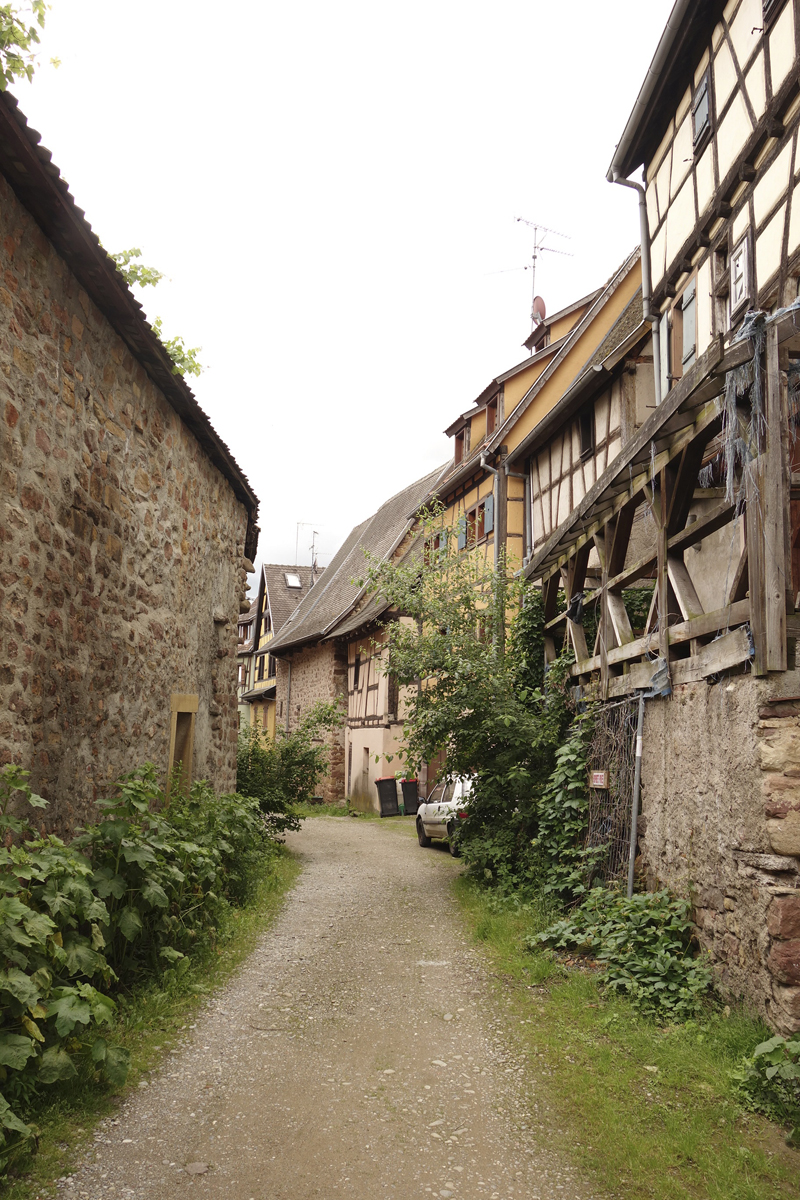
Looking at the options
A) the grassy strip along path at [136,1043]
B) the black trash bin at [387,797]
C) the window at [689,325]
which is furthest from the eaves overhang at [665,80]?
the black trash bin at [387,797]

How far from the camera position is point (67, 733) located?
5309 mm

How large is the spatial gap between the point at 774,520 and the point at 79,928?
4.11 metres

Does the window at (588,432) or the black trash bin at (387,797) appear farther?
the black trash bin at (387,797)

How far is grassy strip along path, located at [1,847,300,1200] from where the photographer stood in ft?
10.6

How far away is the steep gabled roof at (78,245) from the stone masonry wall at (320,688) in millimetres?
14644

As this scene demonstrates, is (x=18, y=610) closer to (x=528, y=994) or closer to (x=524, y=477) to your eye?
(x=528, y=994)

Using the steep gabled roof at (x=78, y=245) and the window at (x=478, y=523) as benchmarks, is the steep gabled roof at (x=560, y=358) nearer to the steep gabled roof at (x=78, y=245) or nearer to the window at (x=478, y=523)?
the window at (x=478, y=523)

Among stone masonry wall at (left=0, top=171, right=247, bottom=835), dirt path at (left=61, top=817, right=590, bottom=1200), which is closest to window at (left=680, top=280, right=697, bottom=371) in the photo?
stone masonry wall at (left=0, top=171, right=247, bottom=835)

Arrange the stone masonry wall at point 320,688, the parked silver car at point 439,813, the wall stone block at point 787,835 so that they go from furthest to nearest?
the stone masonry wall at point 320,688, the parked silver car at point 439,813, the wall stone block at point 787,835

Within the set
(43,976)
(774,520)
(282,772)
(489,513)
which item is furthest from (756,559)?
(489,513)

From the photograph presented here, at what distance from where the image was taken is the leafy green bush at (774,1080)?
3.68 meters

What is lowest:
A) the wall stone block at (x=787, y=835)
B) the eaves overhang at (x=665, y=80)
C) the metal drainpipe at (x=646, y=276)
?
the wall stone block at (x=787, y=835)

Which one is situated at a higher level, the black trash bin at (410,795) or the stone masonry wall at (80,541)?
the stone masonry wall at (80,541)

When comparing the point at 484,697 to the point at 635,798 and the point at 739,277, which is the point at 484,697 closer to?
the point at 635,798
